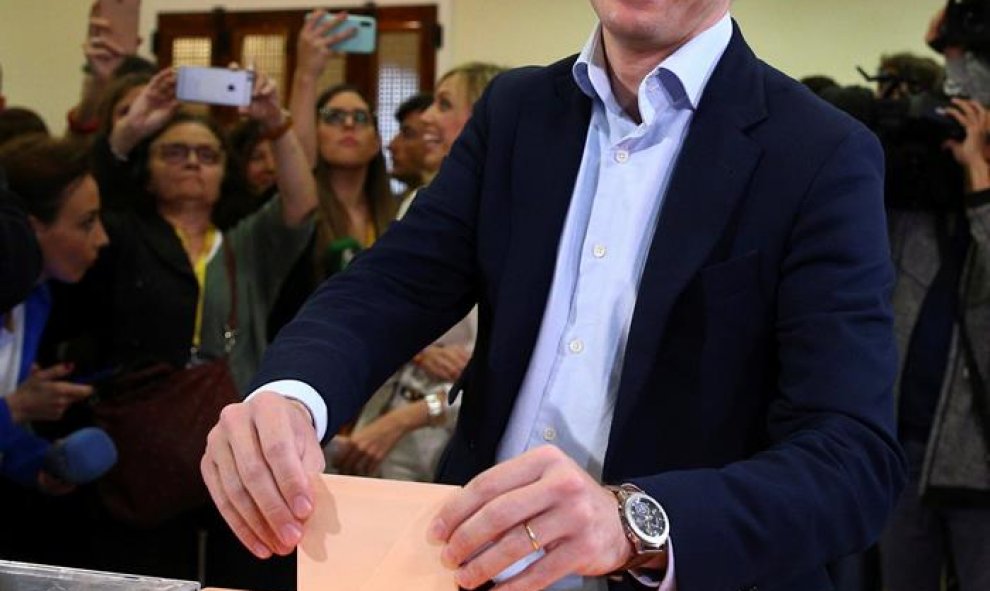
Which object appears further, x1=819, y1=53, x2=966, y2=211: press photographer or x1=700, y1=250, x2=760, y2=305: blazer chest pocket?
x1=819, y1=53, x2=966, y2=211: press photographer

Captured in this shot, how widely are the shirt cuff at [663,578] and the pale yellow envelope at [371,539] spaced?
141 mm

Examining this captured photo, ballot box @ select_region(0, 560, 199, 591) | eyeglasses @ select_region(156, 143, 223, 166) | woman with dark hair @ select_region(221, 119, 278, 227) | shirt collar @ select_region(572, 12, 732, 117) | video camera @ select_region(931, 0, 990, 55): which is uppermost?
video camera @ select_region(931, 0, 990, 55)

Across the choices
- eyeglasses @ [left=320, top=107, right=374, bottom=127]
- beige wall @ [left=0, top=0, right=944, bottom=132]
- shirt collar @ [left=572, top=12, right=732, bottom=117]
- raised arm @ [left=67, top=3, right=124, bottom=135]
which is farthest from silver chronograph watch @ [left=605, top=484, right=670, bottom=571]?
beige wall @ [left=0, top=0, right=944, bottom=132]

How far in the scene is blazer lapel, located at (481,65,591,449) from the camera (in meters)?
1.07

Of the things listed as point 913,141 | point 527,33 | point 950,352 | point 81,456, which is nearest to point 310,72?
point 81,456

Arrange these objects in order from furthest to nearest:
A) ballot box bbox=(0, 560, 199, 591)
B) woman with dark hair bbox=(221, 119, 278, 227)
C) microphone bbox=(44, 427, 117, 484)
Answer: woman with dark hair bbox=(221, 119, 278, 227) < microphone bbox=(44, 427, 117, 484) < ballot box bbox=(0, 560, 199, 591)

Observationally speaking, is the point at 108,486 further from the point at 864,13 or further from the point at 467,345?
the point at 864,13

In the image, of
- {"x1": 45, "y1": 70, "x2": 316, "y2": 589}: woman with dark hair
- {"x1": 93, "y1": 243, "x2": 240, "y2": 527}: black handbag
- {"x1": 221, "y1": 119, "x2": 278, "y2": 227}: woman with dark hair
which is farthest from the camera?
{"x1": 221, "y1": 119, "x2": 278, "y2": 227}: woman with dark hair

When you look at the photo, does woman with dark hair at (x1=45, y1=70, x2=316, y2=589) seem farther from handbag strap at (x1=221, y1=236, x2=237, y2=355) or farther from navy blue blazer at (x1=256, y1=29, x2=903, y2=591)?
navy blue blazer at (x1=256, y1=29, x2=903, y2=591)

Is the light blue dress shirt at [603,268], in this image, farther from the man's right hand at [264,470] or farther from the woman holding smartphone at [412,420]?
the woman holding smartphone at [412,420]

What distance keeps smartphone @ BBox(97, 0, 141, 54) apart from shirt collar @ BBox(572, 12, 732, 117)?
2.56 m

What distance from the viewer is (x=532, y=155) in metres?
1.11

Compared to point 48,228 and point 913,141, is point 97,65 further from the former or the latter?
point 913,141

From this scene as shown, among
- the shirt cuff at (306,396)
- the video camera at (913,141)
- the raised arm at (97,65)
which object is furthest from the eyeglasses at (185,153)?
the shirt cuff at (306,396)
